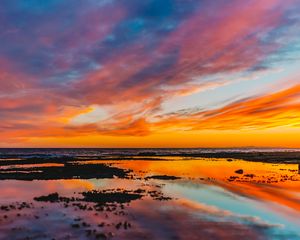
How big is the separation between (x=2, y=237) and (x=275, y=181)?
35491mm

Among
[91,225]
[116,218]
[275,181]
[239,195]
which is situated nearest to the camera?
[91,225]

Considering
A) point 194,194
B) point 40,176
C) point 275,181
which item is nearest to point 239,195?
point 194,194

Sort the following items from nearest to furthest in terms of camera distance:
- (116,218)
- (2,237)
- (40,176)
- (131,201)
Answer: (2,237) < (116,218) < (131,201) < (40,176)

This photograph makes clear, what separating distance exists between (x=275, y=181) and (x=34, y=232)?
111 feet

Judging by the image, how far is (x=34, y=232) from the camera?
19.4 metres

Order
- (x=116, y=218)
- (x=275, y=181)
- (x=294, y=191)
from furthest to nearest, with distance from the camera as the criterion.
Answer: (x=275, y=181) < (x=294, y=191) < (x=116, y=218)

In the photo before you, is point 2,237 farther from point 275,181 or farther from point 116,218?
point 275,181

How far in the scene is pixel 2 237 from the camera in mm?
18359

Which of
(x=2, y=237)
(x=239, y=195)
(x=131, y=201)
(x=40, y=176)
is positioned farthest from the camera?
(x=40, y=176)

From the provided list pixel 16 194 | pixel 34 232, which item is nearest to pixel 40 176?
pixel 16 194

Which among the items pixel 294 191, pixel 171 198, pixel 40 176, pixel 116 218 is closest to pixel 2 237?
pixel 116 218

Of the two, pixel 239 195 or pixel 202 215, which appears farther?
pixel 239 195

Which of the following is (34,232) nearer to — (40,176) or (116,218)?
(116,218)

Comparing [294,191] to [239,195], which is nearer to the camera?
[239,195]
